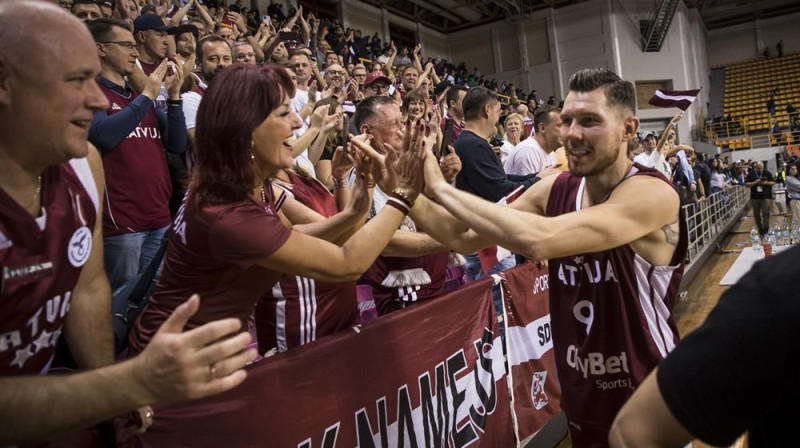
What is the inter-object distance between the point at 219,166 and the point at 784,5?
1388 inches

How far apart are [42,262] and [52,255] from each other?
39mm

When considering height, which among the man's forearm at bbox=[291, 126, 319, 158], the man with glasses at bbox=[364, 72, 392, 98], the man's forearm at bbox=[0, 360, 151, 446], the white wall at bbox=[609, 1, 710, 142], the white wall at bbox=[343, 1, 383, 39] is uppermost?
the white wall at bbox=[343, 1, 383, 39]

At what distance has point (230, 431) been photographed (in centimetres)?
177

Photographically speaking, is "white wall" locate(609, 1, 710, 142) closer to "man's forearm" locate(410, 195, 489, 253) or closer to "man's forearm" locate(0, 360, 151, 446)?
"man's forearm" locate(410, 195, 489, 253)

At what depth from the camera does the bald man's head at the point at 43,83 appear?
1.25 meters

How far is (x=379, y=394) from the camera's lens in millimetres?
2355

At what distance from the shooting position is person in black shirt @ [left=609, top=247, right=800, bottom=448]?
2.51 feet

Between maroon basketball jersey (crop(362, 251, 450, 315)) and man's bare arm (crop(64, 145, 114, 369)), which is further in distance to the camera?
maroon basketball jersey (crop(362, 251, 450, 315))

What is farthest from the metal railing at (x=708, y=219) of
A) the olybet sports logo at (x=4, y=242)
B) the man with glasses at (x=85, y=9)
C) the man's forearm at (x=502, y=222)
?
the olybet sports logo at (x=4, y=242)

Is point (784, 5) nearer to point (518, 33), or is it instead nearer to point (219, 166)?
point (518, 33)

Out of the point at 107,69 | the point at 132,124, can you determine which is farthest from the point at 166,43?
the point at 132,124

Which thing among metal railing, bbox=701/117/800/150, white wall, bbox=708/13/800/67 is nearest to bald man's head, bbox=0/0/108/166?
metal railing, bbox=701/117/800/150

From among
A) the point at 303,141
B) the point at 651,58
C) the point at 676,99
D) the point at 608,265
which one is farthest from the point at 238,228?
the point at 651,58

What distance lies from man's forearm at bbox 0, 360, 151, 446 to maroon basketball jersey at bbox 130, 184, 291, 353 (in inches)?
24.5
